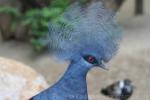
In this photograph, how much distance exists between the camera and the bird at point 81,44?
3.07 meters

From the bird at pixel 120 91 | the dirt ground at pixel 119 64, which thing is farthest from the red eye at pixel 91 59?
the dirt ground at pixel 119 64

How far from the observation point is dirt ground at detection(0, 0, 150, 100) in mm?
6152

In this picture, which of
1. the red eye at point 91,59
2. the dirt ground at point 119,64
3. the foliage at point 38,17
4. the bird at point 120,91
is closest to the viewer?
the red eye at point 91,59

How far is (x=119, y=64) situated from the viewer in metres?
6.54

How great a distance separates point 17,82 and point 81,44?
3.24 feet

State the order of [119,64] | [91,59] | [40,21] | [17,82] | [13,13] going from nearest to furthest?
[91,59] < [17,82] < [119,64] < [40,21] < [13,13]

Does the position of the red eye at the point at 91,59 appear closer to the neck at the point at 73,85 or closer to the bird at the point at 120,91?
the neck at the point at 73,85

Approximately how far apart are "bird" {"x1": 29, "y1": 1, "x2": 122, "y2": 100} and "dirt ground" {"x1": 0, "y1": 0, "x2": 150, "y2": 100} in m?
2.60

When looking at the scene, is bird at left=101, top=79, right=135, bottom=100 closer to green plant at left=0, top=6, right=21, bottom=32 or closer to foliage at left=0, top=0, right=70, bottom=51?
foliage at left=0, top=0, right=70, bottom=51

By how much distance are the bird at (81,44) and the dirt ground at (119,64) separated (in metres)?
2.60

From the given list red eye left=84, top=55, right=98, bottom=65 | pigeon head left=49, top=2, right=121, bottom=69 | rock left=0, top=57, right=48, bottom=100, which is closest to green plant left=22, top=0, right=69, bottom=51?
rock left=0, top=57, right=48, bottom=100

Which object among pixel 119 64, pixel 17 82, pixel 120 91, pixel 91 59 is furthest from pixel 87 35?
pixel 119 64

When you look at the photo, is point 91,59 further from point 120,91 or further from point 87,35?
point 120,91

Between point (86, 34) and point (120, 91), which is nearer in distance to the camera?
point (86, 34)
